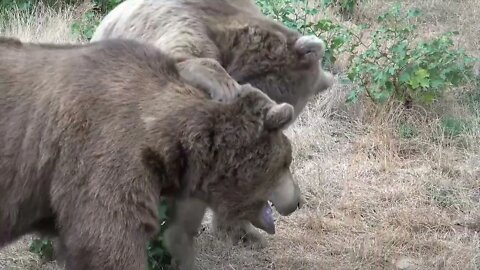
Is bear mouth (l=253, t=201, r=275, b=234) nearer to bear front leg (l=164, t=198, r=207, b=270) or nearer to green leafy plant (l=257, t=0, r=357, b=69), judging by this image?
bear front leg (l=164, t=198, r=207, b=270)

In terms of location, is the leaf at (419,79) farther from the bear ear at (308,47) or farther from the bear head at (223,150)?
the bear head at (223,150)

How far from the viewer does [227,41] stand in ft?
16.3

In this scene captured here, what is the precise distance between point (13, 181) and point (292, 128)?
3.93 m

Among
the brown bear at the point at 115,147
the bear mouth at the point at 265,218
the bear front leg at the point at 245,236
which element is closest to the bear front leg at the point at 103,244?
the brown bear at the point at 115,147

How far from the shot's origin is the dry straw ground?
18.2 ft

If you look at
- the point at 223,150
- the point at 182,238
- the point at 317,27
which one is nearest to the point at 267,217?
the point at 223,150

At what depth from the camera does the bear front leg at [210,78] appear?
159 inches

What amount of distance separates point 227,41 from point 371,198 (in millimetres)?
2051

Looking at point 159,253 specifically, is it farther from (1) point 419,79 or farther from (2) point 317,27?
(2) point 317,27

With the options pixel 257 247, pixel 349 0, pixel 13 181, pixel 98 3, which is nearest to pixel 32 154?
pixel 13 181

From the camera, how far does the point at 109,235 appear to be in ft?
12.0

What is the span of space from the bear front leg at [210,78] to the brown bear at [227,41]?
0.27m

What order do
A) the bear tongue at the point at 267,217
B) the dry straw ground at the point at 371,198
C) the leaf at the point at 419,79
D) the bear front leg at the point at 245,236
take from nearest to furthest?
1. the bear tongue at the point at 267,217
2. the dry straw ground at the point at 371,198
3. the bear front leg at the point at 245,236
4. the leaf at the point at 419,79

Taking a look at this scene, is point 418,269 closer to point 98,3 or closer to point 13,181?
point 13,181
